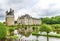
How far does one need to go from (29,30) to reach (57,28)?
7.67 meters

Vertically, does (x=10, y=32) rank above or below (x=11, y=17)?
below

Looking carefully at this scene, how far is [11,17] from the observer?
9141 mm

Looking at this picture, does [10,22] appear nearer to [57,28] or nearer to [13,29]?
[13,29]

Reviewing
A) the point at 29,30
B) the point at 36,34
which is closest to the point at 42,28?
the point at 36,34

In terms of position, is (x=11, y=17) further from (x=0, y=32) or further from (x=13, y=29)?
(x=0, y=32)

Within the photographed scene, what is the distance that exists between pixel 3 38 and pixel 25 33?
176cm

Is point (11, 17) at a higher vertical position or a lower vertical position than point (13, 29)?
higher

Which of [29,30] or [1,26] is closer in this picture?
[29,30]

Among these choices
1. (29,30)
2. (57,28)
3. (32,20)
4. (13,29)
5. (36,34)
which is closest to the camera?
Answer: (29,30)

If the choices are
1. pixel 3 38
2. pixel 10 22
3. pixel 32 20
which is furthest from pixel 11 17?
pixel 32 20

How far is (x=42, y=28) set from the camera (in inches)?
358

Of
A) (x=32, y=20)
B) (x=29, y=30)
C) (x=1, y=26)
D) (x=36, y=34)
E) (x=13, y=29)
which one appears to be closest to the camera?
(x=29, y=30)

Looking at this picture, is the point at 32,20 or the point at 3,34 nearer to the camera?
the point at 3,34

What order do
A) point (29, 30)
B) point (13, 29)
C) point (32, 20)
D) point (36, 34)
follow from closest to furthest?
point (29, 30) < point (13, 29) < point (36, 34) < point (32, 20)
